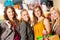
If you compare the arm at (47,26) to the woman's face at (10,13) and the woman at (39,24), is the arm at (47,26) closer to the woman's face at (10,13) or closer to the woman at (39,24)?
the woman at (39,24)

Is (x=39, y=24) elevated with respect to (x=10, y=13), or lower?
lower

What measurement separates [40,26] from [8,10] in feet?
1.04

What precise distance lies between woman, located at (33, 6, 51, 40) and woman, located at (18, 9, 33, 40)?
0.05 meters

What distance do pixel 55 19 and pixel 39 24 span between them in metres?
0.15

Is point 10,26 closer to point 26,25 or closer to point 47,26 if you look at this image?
point 26,25

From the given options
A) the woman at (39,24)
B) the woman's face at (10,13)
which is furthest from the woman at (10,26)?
the woman at (39,24)

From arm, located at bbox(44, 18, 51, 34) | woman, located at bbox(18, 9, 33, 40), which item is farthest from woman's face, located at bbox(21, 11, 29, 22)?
arm, located at bbox(44, 18, 51, 34)

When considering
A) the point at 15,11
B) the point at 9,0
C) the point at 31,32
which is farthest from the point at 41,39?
the point at 9,0

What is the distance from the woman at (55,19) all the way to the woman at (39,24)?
0.16 ft

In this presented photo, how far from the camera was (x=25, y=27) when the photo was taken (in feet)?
5.49

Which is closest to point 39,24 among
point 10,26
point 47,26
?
point 47,26

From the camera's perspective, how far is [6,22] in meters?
1.66

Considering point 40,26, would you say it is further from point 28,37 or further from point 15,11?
point 15,11

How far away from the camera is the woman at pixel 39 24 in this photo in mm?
1654
